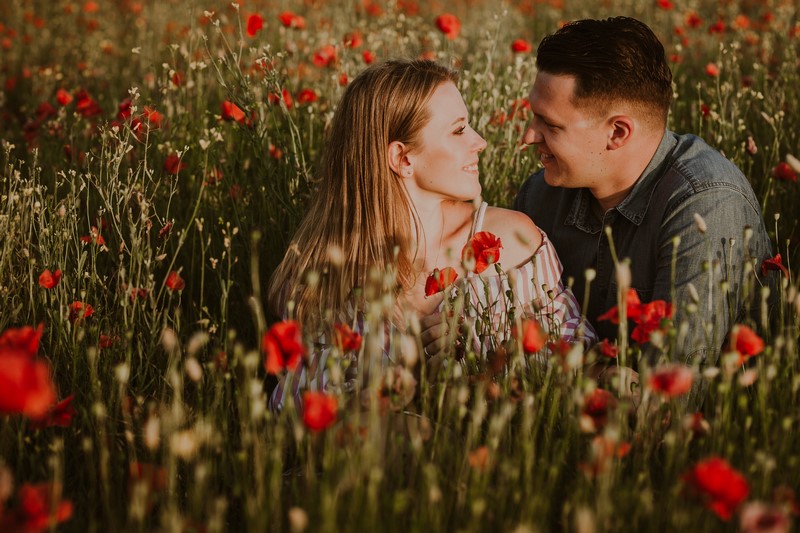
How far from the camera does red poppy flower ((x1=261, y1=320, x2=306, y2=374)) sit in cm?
184

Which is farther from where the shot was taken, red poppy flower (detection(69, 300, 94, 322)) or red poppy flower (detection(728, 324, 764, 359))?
red poppy flower (detection(69, 300, 94, 322))

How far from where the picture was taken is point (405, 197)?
10.6 ft

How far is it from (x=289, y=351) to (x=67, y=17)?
7.29 m

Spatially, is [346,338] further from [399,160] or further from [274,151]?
[274,151]

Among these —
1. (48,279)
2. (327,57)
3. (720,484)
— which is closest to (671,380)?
(720,484)

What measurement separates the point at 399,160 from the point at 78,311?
1.22 metres

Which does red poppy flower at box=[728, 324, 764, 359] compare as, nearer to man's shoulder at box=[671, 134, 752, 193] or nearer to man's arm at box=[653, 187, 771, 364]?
man's arm at box=[653, 187, 771, 364]

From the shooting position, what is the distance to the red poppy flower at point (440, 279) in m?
A: 2.36

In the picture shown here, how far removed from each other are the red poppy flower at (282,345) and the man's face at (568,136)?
1684 millimetres

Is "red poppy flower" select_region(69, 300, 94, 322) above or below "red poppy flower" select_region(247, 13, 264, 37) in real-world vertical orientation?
below

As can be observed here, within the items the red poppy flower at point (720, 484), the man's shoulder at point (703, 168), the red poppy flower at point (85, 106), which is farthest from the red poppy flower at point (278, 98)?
the red poppy flower at point (720, 484)

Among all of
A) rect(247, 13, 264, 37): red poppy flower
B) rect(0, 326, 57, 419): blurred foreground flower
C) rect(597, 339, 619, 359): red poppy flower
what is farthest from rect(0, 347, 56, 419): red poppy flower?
rect(247, 13, 264, 37): red poppy flower

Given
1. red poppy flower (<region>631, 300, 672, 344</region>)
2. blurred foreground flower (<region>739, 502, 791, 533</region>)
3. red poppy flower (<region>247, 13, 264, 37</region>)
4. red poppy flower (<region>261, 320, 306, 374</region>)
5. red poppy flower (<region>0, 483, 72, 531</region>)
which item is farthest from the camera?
red poppy flower (<region>247, 13, 264, 37</region>)

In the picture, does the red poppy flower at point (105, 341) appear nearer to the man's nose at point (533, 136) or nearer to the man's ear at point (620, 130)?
the man's nose at point (533, 136)
